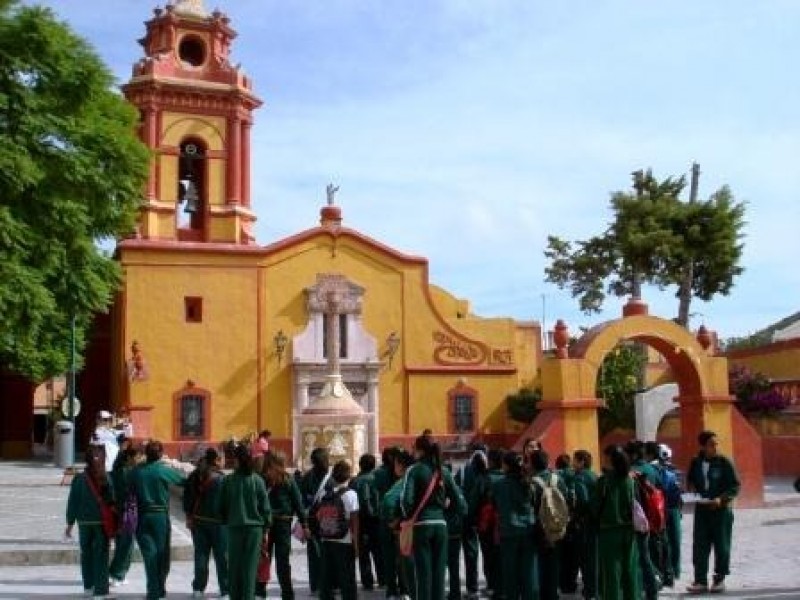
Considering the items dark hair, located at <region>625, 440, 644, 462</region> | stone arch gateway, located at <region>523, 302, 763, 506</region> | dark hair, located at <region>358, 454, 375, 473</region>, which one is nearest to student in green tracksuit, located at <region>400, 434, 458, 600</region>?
dark hair, located at <region>358, 454, 375, 473</region>

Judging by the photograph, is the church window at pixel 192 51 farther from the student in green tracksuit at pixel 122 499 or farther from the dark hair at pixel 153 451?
the dark hair at pixel 153 451

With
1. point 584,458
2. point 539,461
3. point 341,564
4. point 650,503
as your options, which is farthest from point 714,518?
point 341,564

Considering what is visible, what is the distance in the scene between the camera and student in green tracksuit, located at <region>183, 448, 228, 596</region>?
10039 millimetres

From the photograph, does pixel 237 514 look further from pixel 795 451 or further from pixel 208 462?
pixel 795 451

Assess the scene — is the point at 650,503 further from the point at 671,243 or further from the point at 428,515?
the point at 671,243

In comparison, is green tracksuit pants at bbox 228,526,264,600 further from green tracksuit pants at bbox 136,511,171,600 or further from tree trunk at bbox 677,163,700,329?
tree trunk at bbox 677,163,700,329

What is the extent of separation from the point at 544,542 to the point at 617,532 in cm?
71

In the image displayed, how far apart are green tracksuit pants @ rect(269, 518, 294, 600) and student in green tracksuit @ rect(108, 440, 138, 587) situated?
1488 mm

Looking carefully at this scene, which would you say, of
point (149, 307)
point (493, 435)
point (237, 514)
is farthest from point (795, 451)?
point (237, 514)

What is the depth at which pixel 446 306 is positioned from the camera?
3959 cm

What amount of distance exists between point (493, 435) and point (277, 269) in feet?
29.2

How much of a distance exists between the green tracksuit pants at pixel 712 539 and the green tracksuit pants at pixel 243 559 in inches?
179

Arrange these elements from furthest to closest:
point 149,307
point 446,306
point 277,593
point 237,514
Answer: point 446,306
point 149,307
point 277,593
point 237,514

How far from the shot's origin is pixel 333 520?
9.20 m
